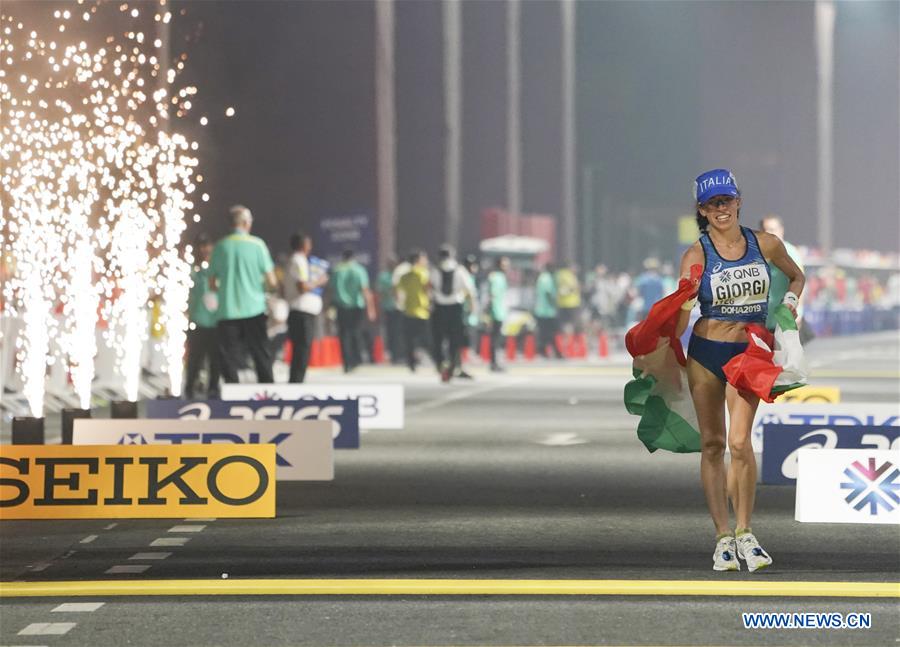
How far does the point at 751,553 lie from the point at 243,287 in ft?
36.8

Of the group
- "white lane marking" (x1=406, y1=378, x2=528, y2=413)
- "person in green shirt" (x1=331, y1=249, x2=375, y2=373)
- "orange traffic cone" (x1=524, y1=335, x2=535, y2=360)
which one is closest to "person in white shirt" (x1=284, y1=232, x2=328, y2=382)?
"white lane marking" (x1=406, y1=378, x2=528, y2=413)

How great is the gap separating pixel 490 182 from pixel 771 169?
30.4 m

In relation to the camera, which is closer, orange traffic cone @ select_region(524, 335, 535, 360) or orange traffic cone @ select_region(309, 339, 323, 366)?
orange traffic cone @ select_region(309, 339, 323, 366)

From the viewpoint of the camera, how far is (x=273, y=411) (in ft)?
57.4

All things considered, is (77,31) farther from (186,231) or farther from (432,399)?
(432,399)

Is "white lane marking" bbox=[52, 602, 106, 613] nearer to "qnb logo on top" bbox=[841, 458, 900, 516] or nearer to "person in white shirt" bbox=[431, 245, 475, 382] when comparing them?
"qnb logo on top" bbox=[841, 458, 900, 516]

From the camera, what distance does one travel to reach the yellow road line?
9500 mm

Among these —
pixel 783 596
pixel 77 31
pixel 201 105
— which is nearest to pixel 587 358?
pixel 201 105

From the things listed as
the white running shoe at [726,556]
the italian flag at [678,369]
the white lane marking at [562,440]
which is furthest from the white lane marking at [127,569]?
the white lane marking at [562,440]

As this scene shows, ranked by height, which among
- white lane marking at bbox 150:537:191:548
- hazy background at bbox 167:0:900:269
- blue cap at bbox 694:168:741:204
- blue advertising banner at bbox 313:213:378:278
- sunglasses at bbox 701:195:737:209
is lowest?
white lane marking at bbox 150:537:191:548

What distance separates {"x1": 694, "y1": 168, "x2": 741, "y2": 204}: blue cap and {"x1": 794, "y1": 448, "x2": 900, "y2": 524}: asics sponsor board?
1.98 meters

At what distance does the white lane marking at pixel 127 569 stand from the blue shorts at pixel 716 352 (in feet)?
9.27

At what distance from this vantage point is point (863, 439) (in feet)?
48.6

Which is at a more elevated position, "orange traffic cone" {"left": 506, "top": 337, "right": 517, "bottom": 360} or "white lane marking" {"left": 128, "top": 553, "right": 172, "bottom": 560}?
"orange traffic cone" {"left": 506, "top": 337, "right": 517, "bottom": 360}
